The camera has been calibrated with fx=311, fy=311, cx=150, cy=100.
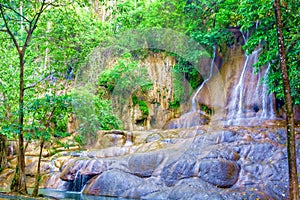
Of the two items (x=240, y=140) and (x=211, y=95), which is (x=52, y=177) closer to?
(x=240, y=140)

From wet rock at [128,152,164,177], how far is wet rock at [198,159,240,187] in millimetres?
1501

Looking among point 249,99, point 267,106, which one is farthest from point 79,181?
point 249,99

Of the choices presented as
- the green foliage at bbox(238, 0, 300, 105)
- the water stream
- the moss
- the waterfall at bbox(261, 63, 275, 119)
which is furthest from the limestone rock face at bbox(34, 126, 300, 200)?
the moss

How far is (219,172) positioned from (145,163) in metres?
2.36

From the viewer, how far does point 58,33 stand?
8.65 meters

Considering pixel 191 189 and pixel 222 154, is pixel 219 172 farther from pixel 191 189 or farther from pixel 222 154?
pixel 191 189

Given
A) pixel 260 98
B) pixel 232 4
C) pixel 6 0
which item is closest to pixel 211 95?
pixel 260 98

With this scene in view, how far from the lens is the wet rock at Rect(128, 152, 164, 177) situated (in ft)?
30.9

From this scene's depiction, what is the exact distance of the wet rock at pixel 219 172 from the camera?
825 centimetres

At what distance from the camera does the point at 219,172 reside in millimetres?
8367

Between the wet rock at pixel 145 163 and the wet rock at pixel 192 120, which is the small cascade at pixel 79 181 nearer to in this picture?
the wet rock at pixel 145 163

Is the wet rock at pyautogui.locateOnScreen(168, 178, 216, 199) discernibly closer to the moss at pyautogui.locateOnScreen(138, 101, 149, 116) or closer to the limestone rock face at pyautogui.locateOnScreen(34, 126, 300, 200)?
the limestone rock face at pyautogui.locateOnScreen(34, 126, 300, 200)

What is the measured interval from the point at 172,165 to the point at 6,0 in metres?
6.11

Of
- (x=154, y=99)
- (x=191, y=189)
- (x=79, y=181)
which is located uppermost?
(x=154, y=99)
